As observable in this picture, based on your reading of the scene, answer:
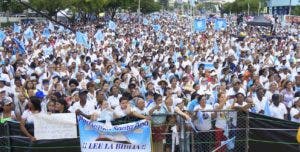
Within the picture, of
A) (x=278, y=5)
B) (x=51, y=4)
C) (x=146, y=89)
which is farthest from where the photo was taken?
(x=278, y=5)

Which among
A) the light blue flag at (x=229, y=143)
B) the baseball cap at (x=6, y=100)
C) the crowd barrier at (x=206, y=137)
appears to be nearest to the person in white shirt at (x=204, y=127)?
the crowd barrier at (x=206, y=137)

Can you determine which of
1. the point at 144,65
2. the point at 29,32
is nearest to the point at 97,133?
the point at 144,65

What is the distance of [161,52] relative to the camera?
2266 cm

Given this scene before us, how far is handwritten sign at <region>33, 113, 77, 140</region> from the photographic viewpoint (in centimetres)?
928

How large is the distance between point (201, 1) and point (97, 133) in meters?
156

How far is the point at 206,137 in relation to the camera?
9.97 meters

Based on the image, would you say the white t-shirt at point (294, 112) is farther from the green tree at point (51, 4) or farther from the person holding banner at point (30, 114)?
the green tree at point (51, 4)

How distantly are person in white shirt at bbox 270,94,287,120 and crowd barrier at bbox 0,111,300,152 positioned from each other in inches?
40.1

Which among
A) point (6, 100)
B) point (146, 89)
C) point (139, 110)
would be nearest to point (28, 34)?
point (146, 89)

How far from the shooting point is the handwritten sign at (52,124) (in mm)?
9281

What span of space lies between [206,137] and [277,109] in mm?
1785

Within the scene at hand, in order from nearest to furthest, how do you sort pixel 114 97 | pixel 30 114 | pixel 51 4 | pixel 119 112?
pixel 30 114
pixel 119 112
pixel 114 97
pixel 51 4

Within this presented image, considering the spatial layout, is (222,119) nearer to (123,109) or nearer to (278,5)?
(123,109)

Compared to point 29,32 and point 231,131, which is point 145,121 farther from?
point 29,32
